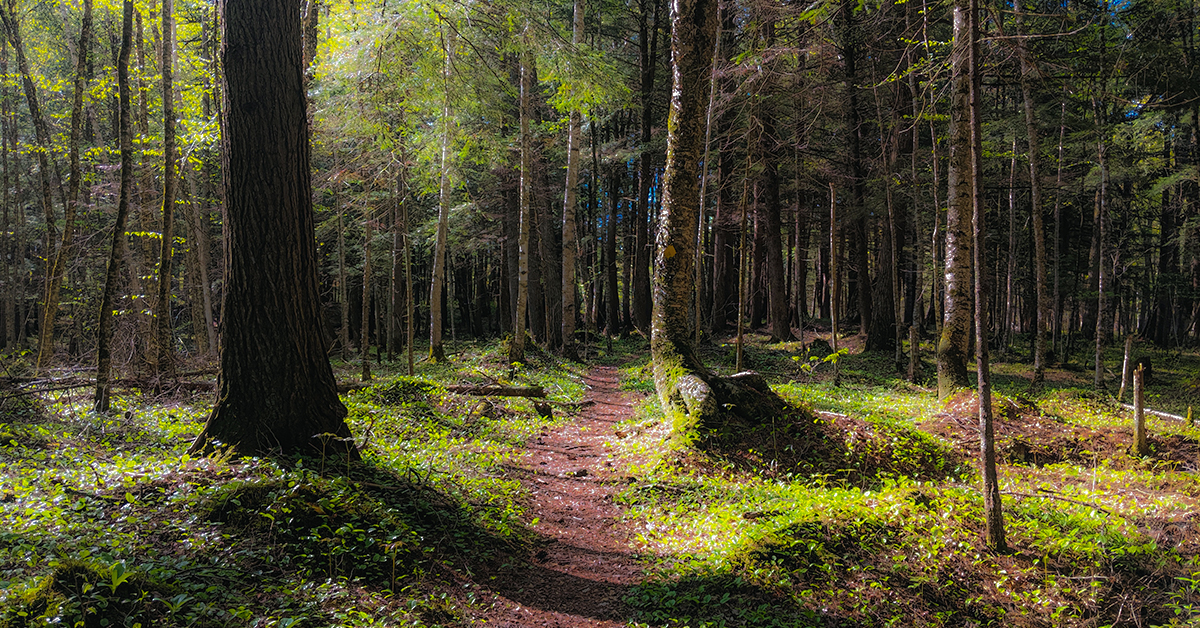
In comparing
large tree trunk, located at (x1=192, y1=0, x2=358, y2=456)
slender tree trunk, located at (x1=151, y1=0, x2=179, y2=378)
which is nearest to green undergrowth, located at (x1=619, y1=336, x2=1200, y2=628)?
large tree trunk, located at (x1=192, y1=0, x2=358, y2=456)

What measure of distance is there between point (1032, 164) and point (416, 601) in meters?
15.0

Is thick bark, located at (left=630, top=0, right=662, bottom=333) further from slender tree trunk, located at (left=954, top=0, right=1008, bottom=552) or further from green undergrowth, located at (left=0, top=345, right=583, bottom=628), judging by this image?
green undergrowth, located at (left=0, top=345, right=583, bottom=628)

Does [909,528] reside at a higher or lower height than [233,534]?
lower

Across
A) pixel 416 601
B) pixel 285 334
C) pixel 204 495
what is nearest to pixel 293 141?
pixel 285 334

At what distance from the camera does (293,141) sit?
4895mm

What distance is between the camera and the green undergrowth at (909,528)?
4.06 metres

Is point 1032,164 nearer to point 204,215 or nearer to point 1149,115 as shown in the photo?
point 1149,115

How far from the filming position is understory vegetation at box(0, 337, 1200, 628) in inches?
124

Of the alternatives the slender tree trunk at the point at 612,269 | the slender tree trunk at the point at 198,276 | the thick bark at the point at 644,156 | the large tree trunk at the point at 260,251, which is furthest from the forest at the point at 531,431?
the slender tree trunk at the point at 612,269

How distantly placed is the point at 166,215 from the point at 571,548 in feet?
24.9

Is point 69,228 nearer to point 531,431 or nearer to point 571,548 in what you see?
point 531,431

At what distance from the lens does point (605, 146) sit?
68.9ft

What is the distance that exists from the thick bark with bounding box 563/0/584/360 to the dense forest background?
0.14 meters

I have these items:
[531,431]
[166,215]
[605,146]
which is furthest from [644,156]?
[166,215]
